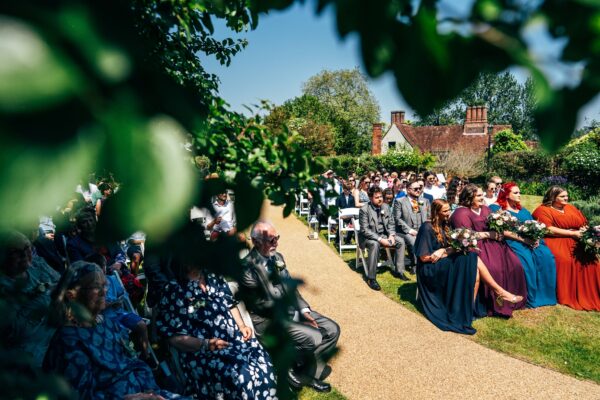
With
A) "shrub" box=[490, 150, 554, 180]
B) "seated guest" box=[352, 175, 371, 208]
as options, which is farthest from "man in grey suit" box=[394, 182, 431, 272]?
"shrub" box=[490, 150, 554, 180]

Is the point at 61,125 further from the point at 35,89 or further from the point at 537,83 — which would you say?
the point at 537,83

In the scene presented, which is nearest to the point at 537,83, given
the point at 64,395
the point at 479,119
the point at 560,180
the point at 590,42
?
the point at 590,42

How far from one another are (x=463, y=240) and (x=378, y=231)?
109 inches

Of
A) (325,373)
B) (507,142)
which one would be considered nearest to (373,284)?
(325,373)

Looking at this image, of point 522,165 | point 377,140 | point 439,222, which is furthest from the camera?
point 377,140

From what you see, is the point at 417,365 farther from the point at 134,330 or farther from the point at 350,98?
the point at 350,98

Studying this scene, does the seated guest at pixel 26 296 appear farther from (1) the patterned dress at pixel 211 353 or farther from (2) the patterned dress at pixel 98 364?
(1) the patterned dress at pixel 211 353

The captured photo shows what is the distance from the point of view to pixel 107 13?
476 millimetres

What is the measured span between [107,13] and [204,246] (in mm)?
347

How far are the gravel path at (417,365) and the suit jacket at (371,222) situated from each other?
1657 mm

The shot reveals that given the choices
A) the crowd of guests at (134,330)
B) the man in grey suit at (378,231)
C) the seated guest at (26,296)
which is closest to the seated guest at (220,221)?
the seated guest at (26,296)

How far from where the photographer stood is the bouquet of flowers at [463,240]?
608 cm

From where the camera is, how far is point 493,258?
669 cm

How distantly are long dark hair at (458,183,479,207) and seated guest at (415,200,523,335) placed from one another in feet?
2.06
